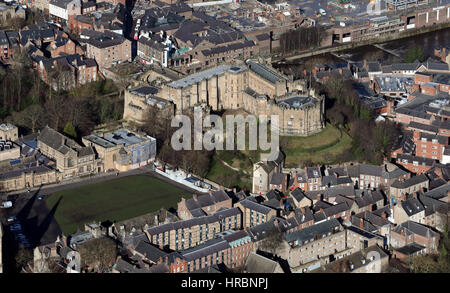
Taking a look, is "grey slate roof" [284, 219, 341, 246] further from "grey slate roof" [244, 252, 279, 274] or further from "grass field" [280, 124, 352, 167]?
"grass field" [280, 124, 352, 167]

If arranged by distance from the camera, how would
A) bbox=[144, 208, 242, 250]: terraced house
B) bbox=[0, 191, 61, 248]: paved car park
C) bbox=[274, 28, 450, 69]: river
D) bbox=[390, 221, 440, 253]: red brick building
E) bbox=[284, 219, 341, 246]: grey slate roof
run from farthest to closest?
1. bbox=[274, 28, 450, 69]: river
2. bbox=[0, 191, 61, 248]: paved car park
3. bbox=[390, 221, 440, 253]: red brick building
4. bbox=[144, 208, 242, 250]: terraced house
5. bbox=[284, 219, 341, 246]: grey slate roof

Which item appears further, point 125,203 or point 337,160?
point 337,160

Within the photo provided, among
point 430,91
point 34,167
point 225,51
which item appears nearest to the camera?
point 34,167

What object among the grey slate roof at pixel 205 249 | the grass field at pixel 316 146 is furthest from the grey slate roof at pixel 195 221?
the grass field at pixel 316 146

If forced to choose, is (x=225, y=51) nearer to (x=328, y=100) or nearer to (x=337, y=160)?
(x=328, y=100)

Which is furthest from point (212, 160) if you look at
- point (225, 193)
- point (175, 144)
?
point (225, 193)

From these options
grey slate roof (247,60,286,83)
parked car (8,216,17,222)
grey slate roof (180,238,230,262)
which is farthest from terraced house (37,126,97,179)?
grey slate roof (180,238,230,262)

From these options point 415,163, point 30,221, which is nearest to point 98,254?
point 30,221
